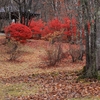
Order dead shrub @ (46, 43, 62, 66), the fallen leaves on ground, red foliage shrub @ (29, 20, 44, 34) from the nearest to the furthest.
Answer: the fallen leaves on ground < dead shrub @ (46, 43, 62, 66) < red foliage shrub @ (29, 20, 44, 34)

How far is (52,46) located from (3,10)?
2170 cm

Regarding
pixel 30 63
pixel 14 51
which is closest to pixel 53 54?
pixel 30 63

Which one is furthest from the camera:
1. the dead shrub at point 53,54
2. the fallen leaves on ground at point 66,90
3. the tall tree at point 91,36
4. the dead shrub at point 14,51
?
the dead shrub at point 14,51

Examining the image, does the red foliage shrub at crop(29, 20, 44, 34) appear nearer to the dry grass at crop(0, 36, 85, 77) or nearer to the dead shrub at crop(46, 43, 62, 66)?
the dry grass at crop(0, 36, 85, 77)

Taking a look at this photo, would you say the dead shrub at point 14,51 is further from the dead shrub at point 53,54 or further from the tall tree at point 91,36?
the tall tree at point 91,36

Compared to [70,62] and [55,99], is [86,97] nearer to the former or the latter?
[55,99]

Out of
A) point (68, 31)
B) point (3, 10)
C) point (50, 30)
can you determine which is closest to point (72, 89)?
point (68, 31)

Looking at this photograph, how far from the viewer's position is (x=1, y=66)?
68.9 ft

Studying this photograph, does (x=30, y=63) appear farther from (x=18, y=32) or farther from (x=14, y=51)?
(x=18, y=32)

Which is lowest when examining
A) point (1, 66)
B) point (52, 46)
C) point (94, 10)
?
point (1, 66)

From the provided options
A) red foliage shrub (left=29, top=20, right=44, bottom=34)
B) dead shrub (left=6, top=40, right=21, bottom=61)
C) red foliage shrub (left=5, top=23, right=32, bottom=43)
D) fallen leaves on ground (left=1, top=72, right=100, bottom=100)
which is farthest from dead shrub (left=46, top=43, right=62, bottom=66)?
red foliage shrub (left=29, top=20, right=44, bottom=34)

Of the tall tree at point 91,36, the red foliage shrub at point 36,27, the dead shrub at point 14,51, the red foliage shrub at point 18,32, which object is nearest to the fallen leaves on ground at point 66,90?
the tall tree at point 91,36

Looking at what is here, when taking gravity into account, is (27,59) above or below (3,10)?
below

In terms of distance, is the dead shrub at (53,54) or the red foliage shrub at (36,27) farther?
the red foliage shrub at (36,27)
